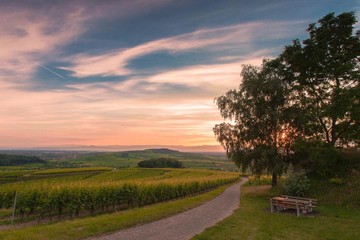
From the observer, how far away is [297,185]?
2483 centimetres

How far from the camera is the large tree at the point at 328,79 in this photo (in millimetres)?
25734

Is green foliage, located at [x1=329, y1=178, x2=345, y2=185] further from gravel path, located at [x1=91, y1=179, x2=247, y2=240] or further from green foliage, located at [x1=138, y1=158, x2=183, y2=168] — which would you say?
green foliage, located at [x1=138, y1=158, x2=183, y2=168]

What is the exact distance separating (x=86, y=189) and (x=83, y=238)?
14.9 m

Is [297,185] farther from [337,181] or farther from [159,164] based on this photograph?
[159,164]

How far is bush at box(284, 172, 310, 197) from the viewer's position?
2483cm

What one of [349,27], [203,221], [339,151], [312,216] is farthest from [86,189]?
[349,27]

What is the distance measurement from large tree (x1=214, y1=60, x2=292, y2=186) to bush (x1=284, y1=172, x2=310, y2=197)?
10.8 ft

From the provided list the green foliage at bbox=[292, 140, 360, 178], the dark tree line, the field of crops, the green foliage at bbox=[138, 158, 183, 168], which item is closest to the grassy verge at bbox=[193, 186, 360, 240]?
the green foliage at bbox=[292, 140, 360, 178]

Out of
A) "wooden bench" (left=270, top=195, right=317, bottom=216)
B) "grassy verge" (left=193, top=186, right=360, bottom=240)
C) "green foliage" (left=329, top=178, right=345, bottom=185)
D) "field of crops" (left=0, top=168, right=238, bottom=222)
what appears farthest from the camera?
"field of crops" (left=0, top=168, right=238, bottom=222)

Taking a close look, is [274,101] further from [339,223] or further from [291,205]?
[339,223]

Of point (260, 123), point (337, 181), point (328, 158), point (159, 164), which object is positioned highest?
point (260, 123)

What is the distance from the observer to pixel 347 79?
27.4 meters

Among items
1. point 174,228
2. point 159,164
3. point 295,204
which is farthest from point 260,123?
point 159,164

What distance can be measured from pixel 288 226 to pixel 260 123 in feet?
51.0
